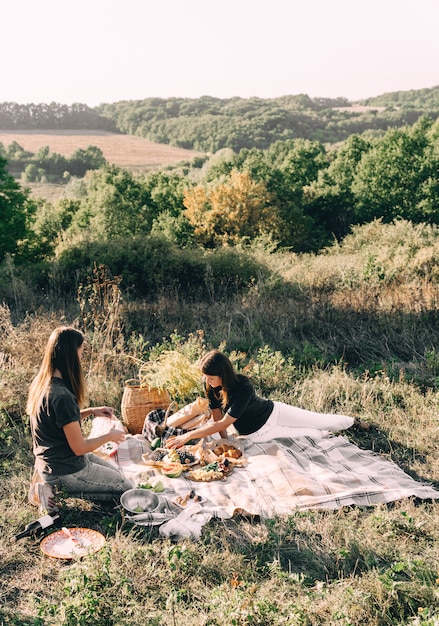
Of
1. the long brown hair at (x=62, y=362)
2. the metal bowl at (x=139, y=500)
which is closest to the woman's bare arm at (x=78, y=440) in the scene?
the long brown hair at (x=62, y=362)

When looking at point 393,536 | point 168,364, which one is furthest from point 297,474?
point 168,364

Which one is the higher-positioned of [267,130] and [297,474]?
[267,130]

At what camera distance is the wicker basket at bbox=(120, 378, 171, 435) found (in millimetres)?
5836

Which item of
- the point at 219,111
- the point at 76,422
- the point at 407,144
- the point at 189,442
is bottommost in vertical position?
the point at 189,442

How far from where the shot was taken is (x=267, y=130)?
196ft

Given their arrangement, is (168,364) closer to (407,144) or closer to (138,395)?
(138,395)

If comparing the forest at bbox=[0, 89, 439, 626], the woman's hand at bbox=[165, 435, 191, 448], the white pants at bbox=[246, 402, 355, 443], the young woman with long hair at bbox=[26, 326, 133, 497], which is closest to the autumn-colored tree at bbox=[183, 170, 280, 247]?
the forest at bbox=[0, 89, 439, 626]

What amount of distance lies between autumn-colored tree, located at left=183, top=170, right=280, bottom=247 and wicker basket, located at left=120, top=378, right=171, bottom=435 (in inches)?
681

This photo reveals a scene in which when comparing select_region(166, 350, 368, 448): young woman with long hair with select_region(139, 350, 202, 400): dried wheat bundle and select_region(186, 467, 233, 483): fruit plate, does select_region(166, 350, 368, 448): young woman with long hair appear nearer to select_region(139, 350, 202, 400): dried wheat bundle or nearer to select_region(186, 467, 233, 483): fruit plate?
select_region(186, 467, 233, 483): fruit plate

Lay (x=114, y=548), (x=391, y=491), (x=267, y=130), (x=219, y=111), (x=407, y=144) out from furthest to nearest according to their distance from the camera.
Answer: (x=219, y=111) < (x=267, y=130) < (x=407, y=144) < (x=391, y=491) < (x=114, y=548)

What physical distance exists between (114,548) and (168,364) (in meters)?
2.36

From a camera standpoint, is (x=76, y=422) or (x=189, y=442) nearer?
(x=76, y=422)

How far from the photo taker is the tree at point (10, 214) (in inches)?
703

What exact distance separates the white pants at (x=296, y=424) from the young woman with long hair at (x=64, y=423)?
1658 millimetres
